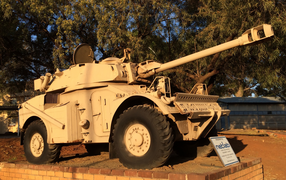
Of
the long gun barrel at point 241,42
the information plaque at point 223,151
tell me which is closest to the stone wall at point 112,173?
the information plaque at point 223,151

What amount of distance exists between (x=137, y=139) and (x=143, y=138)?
0.12 m

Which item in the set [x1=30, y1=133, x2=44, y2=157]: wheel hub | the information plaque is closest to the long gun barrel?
the information plaque

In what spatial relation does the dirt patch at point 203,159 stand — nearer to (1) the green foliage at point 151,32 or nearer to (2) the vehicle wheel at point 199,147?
(2) the vehicle wheel at point 199,147

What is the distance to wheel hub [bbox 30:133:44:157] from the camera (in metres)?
7.80

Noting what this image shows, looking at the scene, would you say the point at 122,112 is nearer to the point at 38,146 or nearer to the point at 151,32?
the point at 38,146

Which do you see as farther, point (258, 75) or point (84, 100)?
point (258, 75)

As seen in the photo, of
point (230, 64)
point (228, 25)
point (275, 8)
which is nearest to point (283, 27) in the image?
point (275, 8)

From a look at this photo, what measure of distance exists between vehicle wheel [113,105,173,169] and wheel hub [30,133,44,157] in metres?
2.66

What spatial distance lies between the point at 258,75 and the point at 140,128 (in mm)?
7930

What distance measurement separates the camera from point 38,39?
1634 cm

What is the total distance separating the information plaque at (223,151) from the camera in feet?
18.9

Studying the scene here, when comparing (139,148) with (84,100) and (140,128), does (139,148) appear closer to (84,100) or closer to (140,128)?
(140,128)

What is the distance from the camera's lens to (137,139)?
229 inches

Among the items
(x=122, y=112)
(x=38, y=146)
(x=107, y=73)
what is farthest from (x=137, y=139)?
(x=38, y=146)
